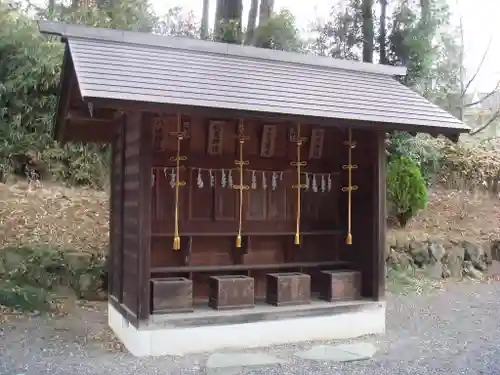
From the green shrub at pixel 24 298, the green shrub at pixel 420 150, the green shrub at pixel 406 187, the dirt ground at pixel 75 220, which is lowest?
the green shrub at pixel 24 298

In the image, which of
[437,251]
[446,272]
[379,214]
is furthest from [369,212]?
[446,272]

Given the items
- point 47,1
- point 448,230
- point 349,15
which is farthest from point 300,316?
point 47,1

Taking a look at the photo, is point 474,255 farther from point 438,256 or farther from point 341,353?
point 341,353

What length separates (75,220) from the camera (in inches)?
348

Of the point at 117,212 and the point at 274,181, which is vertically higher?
the point at 274,181

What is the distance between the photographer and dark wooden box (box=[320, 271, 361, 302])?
592cm

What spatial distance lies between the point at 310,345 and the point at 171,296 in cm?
150

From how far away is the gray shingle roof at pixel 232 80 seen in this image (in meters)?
4.77

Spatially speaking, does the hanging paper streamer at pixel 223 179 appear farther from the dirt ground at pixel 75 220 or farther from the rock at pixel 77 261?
the dirt ground at pixel 75 220

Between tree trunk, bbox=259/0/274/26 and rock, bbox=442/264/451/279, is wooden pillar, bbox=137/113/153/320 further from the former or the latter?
tree trunk, bbox=259/0/274/26

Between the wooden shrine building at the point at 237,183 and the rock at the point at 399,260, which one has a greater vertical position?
the wooden shrine building at the point at 237,183

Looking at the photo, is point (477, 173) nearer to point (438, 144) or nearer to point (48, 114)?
point (438, 144)

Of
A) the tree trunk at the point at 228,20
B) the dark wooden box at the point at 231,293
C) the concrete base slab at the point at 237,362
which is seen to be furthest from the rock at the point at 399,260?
the tree trunk at the point at 228,20

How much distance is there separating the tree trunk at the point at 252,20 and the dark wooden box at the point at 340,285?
318 inches
